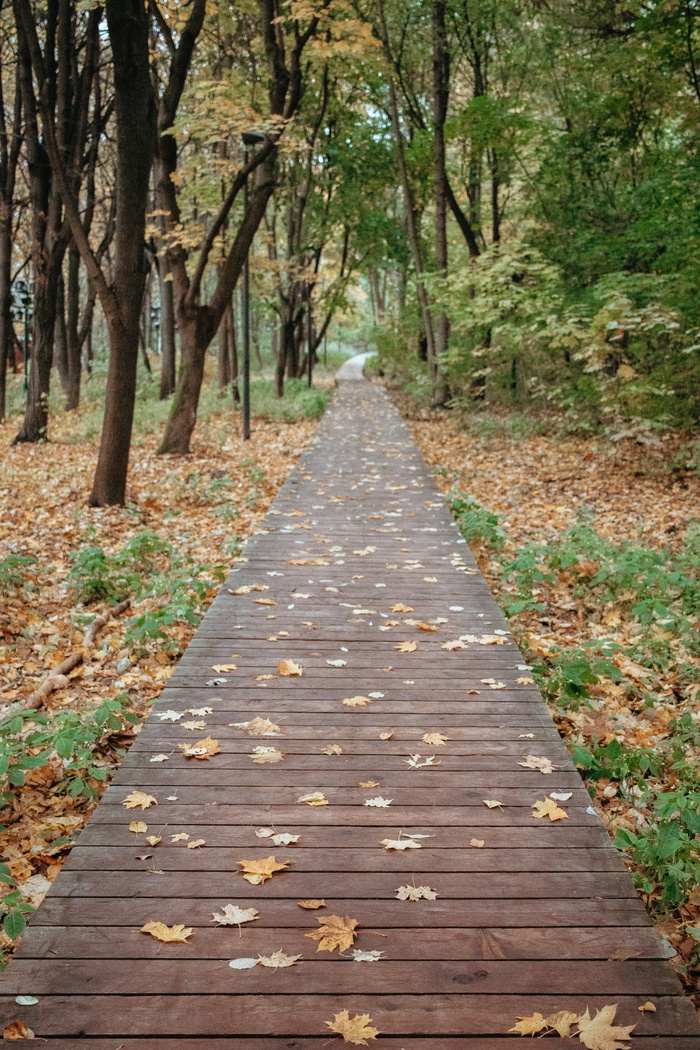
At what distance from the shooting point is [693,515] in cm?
943

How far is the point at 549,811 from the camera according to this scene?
3.39 meters

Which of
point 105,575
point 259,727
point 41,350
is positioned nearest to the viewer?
point 259,727

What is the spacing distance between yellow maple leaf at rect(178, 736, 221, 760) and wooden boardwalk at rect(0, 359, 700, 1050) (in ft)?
0.11

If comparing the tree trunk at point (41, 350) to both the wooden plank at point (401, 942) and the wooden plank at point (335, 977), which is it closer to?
the wooden plank at point (401, 942)

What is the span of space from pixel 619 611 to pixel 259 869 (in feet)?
15.2

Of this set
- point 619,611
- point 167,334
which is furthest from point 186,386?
point 619,611

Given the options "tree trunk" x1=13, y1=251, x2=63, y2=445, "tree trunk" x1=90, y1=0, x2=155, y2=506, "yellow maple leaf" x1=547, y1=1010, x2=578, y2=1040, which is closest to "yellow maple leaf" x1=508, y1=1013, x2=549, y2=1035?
"yellow maple leaf" x1=547, y1=1010, x2=578, y2=1040

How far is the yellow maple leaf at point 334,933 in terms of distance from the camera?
258cm

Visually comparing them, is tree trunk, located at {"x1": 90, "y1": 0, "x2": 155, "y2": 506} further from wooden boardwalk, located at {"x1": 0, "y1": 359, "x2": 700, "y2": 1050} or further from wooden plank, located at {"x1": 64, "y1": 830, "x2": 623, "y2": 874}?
wooden plank, located at {"x1": 64, "y1": 830, "x2": 623, "y2": 874}

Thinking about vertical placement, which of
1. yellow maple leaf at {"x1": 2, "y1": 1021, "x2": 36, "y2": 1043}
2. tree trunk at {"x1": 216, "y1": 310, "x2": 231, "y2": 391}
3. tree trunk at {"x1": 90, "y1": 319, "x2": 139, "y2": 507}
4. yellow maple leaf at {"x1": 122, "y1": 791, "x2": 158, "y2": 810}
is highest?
tree trunk at {"x1": 216, "y1": 310, "x2": 231, "y2": 391}

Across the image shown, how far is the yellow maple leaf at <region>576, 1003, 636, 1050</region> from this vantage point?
221 centimetres

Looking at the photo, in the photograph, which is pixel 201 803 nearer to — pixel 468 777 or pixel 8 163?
pixel 468 777

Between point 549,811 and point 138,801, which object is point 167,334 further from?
point 549,811

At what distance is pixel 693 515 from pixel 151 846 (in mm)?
8138
